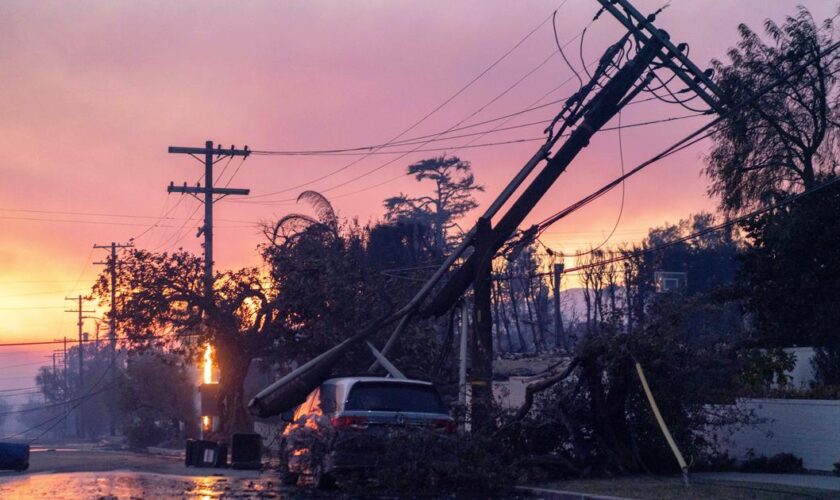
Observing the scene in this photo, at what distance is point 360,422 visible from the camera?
52.9ft

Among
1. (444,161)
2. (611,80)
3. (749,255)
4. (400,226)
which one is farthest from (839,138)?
(444,161)

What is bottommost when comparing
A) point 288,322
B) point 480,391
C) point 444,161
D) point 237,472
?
point 237,472

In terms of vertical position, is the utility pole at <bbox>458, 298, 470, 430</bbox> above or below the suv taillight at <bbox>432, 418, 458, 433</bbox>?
above

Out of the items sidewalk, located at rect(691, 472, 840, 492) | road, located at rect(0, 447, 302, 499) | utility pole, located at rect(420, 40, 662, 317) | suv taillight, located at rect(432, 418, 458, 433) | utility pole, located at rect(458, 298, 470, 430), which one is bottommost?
road, located at rect(0, 447, 302, 499)

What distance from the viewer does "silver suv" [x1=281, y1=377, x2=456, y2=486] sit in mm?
15969

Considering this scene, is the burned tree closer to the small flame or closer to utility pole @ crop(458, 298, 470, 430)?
the small flame

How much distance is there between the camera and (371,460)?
15930mm

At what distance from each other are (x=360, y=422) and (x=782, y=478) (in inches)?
287

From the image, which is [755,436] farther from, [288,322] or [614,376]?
[288,322]

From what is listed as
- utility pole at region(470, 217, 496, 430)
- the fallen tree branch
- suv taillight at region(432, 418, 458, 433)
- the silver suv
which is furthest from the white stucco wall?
the silver suv

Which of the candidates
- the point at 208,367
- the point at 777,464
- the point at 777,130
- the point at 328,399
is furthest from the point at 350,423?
the point at 208,367

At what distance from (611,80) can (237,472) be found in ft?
42.0

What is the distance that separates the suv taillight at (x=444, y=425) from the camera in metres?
16.5

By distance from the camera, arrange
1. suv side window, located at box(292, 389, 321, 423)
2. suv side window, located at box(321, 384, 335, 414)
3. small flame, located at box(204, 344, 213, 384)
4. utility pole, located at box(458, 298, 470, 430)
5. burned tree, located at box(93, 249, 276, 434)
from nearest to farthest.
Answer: suv side window, located at box(321, 384, 335, 414) → suv side window, located at box(292, 389, 321, 423) → utility pole, located at box(458, 298, 470, 430) → burned tree, located at box(93, 249, 276, 434) → small flame, located at box(204, 344, 213, 384)
